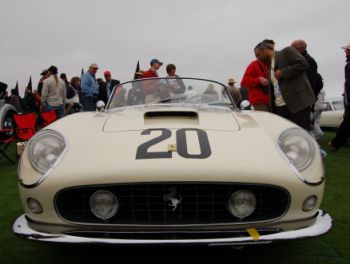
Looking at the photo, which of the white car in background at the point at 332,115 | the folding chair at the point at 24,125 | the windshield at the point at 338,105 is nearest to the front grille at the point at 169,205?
the folding chair at the point at 24,125

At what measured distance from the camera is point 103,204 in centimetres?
208

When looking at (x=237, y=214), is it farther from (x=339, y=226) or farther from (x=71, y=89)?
(x=71, y=89)

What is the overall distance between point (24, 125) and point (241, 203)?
20.0ft

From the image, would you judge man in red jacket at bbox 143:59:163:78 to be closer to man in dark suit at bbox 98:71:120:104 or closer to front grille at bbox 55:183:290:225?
man in dark suit at bbox 98:71:120:104

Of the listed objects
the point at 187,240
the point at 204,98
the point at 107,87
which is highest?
the point at 204,98

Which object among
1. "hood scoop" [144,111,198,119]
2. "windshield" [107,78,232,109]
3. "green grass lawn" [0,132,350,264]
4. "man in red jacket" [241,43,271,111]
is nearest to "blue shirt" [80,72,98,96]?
"man in red jacket" [241,43,271,111]

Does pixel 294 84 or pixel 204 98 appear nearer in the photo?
pixel 204 98

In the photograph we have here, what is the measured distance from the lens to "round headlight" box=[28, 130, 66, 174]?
7.24ft

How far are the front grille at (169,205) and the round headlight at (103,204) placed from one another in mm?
23

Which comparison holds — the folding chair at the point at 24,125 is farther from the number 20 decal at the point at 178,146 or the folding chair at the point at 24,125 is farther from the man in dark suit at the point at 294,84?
the number 20 decal at the point at 178,146

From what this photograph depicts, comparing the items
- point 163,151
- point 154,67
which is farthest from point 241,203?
point 154,67

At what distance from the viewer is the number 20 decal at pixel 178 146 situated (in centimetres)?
210

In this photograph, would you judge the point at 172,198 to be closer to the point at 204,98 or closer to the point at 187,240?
the point at 187,240

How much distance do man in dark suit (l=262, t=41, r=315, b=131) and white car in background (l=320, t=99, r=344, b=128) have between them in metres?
7.28
